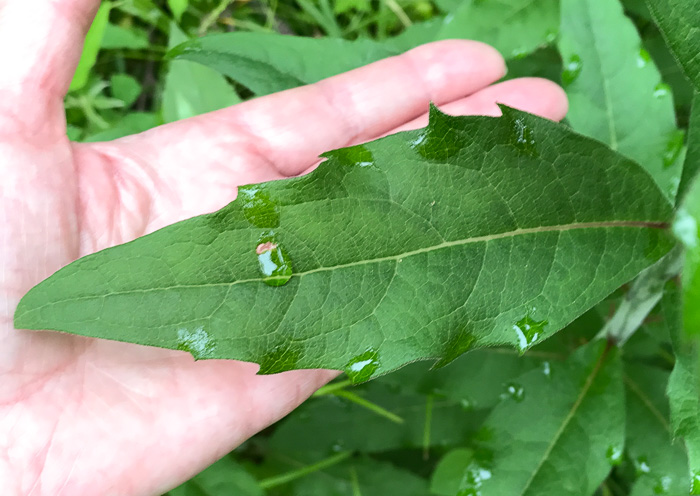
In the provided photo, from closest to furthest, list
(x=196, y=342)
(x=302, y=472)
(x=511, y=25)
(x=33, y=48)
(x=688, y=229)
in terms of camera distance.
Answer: (x=688, y=229), (x=196, y=342), (x=33, y=48), (x=511, y=25), (x=302, y=472)

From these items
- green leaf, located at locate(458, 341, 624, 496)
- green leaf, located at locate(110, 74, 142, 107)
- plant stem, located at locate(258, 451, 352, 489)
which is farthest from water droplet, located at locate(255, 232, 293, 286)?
green leaf, located at locate(110, 74, 142, 107)

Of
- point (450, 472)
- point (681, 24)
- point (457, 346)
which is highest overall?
point (681, 24)

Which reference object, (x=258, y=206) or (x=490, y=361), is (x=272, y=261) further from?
(x=490, y=361)

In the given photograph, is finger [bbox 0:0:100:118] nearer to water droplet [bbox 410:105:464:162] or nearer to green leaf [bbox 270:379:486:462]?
water droplet [bbox 410:105:464:162]

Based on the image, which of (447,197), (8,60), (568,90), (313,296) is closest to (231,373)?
(313,296)

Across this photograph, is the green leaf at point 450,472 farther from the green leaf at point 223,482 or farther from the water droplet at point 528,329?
the water droplet at point 528,329

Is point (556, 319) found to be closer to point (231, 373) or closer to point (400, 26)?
point (231, 373)

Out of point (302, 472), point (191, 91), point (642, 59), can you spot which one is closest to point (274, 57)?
point (191, 91)
